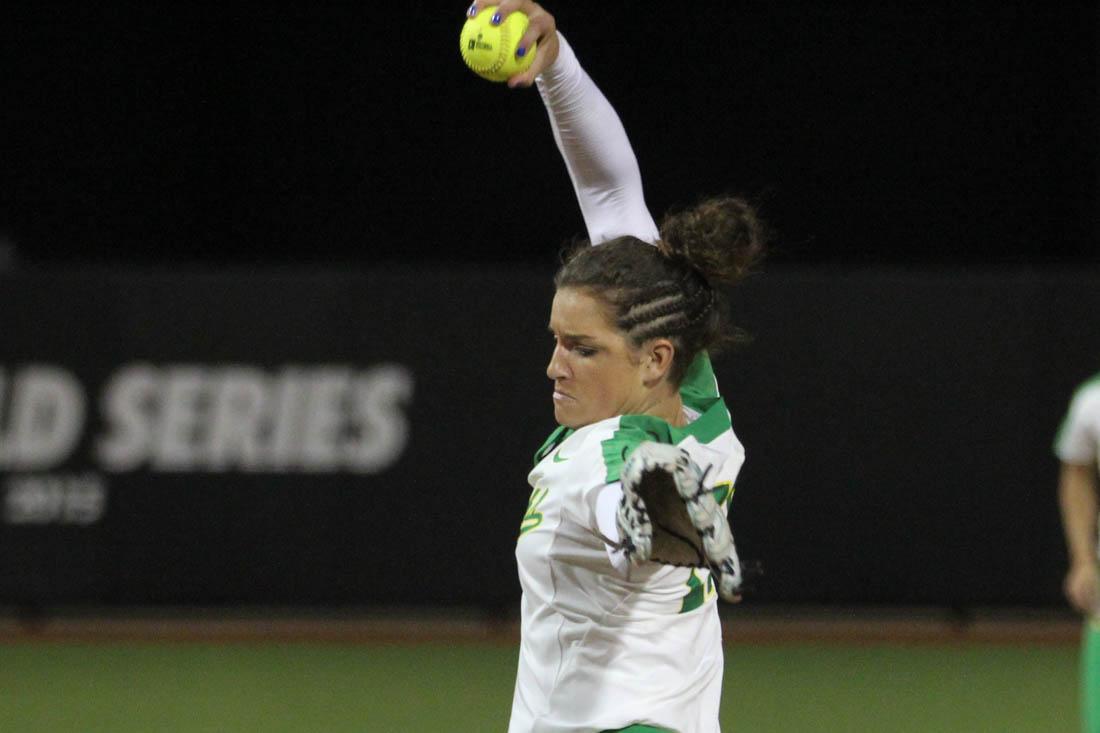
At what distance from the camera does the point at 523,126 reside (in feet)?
44.6

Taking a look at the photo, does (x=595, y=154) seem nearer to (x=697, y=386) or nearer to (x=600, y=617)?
(x=697, y=386)

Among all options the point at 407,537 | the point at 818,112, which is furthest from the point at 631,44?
the point at 407,537

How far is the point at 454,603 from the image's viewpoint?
30.0 ft

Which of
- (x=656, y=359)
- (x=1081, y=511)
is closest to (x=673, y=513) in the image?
(x=656, y=359)

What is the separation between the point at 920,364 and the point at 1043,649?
5.50ft

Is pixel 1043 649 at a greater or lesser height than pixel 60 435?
lesser

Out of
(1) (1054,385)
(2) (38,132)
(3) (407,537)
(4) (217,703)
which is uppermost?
(2) (38,132)

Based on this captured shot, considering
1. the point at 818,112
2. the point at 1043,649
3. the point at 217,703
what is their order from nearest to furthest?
the point at 217,703, the point at 1043,649, the point at 818,112

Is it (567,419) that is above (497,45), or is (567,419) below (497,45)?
below

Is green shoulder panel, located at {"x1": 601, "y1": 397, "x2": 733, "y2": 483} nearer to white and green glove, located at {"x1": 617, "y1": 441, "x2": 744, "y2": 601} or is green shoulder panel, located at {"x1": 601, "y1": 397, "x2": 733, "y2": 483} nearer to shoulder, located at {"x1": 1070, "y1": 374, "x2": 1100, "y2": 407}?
white and green glove, located at {"x1": 617, "y1": 441, "x2": 744, "y2": 601}

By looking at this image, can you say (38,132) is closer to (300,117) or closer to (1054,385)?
(300,117)

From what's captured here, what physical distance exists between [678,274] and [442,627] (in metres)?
7.15

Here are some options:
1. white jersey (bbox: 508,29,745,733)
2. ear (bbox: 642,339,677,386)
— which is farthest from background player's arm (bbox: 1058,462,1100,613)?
ear (bbox: 642,339,677,386)

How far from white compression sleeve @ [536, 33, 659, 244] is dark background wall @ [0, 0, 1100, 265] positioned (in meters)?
10.2
